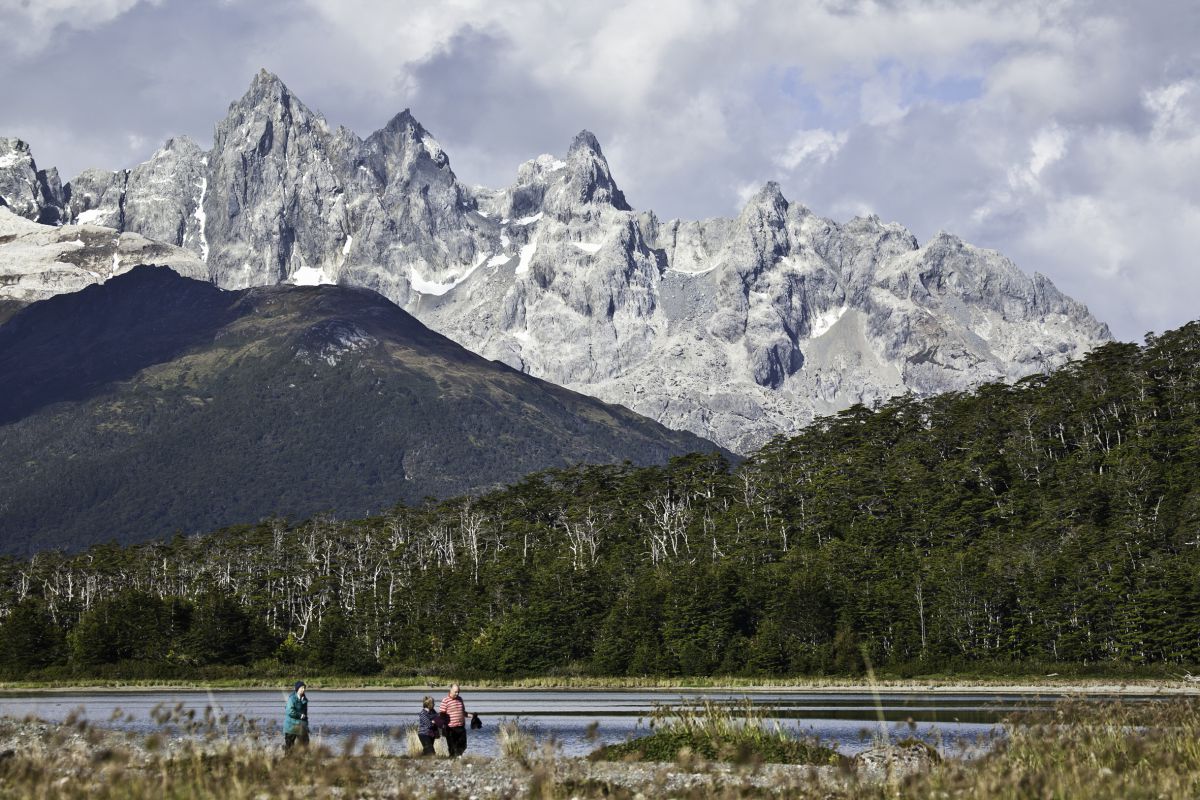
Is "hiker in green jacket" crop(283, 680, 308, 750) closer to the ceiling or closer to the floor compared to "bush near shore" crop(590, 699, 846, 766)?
closer to the ceiling

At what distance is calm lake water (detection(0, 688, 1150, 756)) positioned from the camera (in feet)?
174

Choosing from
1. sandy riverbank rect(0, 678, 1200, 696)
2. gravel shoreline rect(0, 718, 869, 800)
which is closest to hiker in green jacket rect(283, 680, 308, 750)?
gravel shoreline rect(0, 718, 869, 800)

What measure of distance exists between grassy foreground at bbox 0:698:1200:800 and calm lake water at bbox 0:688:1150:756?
Result: 21.8 feet

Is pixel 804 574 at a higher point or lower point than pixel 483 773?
higher

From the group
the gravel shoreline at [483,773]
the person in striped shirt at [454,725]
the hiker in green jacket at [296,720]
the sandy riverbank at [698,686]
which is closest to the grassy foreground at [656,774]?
the gravel shoreline at [483,773]

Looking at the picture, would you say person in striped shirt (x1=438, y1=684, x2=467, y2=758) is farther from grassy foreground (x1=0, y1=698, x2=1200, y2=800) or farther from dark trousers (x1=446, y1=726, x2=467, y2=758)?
grassy foreground (x1=0, y1=698, x2=1200, y2=800)

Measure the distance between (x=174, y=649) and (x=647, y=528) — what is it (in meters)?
63.2

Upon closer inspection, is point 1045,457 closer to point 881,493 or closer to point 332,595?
point 881,493

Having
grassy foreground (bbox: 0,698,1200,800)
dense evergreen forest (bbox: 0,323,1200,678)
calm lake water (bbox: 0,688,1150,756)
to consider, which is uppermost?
dense evergreen forest (bbox: 0,323,1200,678)

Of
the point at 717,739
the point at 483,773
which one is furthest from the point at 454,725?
the point at 717,739

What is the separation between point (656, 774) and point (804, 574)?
10498cm

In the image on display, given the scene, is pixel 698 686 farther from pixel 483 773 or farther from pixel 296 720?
pixel 483 773

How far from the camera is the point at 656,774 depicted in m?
20.6

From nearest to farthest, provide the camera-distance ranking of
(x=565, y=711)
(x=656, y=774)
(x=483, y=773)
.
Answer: (x=656, y=774)
(x=483, y=773)
(x=565, y=711)
